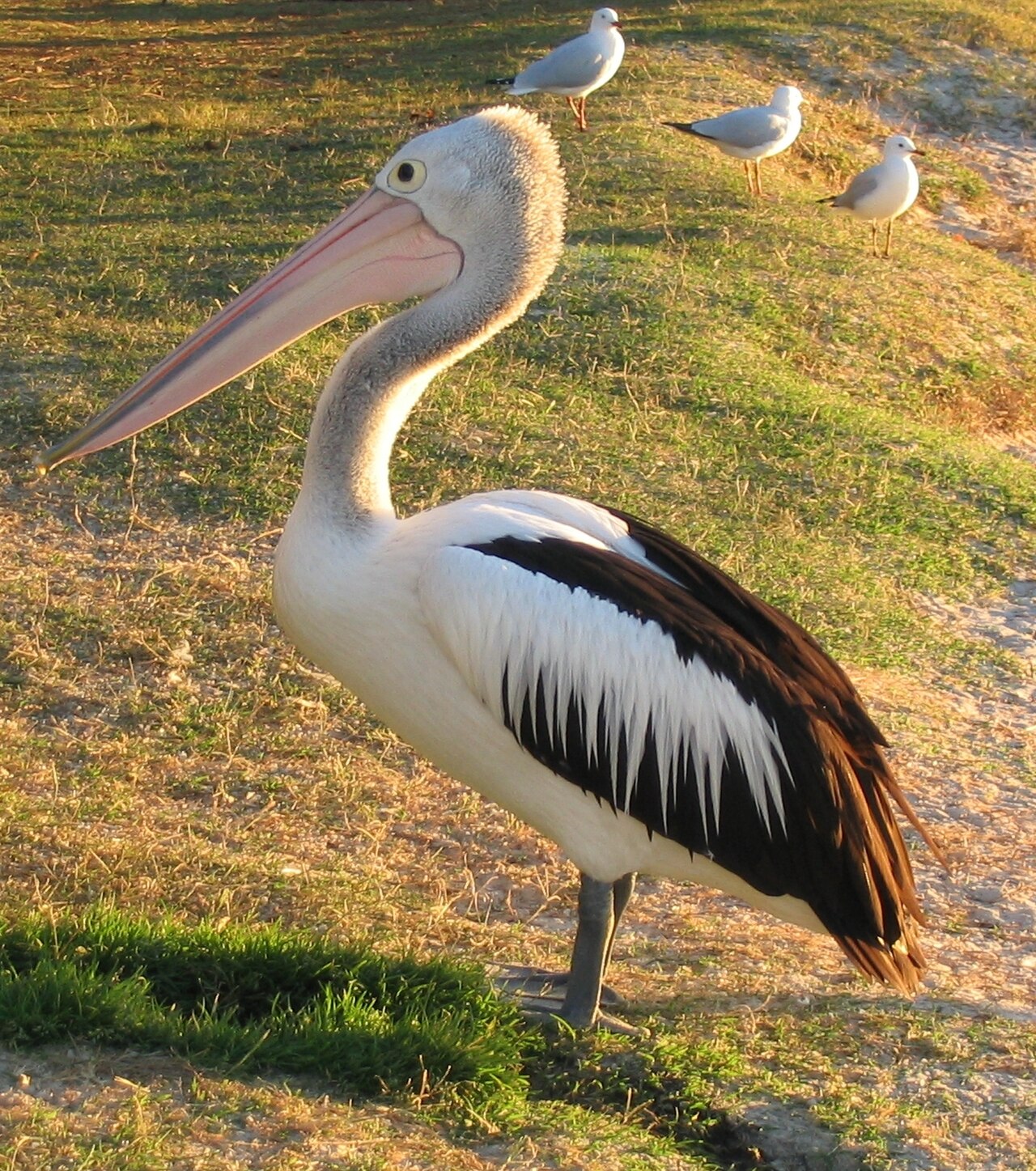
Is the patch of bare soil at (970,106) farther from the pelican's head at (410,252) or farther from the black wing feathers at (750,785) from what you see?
the black wing feathers at (750,785)

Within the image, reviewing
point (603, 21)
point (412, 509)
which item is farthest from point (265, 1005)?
point (603, 21)

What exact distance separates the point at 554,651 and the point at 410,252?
3.49ft

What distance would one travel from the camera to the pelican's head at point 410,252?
3.48 metres

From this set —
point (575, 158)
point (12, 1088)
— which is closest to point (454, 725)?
point (12, 1088)

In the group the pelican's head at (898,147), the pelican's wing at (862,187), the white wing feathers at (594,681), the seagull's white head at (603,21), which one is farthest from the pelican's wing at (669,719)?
the seagull's white head at (603,21)

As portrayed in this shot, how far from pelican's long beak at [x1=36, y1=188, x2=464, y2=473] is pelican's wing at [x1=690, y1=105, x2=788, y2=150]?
6200 millimetres

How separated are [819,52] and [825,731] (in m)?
10.8

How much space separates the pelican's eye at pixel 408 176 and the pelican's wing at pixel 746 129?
6218 millimetres

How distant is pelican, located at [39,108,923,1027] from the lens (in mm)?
3102

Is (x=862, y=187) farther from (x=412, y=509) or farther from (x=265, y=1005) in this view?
(x=265, y=1005)

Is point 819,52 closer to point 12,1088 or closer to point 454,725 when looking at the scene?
point 454,725

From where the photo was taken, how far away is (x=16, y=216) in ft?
25.8

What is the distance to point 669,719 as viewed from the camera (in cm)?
312

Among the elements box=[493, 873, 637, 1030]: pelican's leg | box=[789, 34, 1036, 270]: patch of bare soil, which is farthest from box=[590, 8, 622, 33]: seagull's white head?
box=[493, 873, 637, 1030]: pelican's leg
